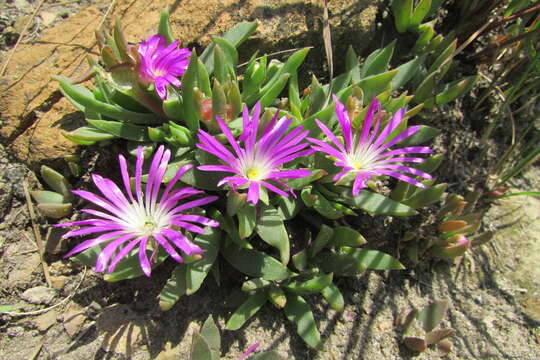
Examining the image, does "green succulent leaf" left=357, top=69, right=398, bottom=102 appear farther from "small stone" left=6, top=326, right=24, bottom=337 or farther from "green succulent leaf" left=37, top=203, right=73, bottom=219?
"small stone" left=6, top=326, right=24, bottom=337

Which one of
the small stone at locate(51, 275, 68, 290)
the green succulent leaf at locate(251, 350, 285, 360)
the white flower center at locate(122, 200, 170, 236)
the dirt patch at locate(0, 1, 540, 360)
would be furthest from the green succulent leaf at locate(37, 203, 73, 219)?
the green succulent leaf at locate(251, 350, 285, 360)

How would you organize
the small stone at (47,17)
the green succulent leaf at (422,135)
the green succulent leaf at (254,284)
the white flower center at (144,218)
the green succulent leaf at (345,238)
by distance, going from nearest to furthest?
the white flower center at (144,218) < the green succulent leaf at (254,284) < the green succulent leaf at (345,238) < the green succulent leaf at (422,135) < the small stone at (47,17)

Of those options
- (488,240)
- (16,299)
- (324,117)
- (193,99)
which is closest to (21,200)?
(16,299)

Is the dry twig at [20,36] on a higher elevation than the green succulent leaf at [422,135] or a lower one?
higher

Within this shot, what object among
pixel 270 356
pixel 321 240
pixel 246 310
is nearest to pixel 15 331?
pixel 246 310

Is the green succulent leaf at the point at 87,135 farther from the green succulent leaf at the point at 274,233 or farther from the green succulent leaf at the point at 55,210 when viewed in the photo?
the green succulent leaf at the point at 274,233

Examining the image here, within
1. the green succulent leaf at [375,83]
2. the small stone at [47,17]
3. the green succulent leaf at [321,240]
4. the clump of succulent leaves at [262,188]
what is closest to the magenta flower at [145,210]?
the clump of succulent leaves at [262,188]
